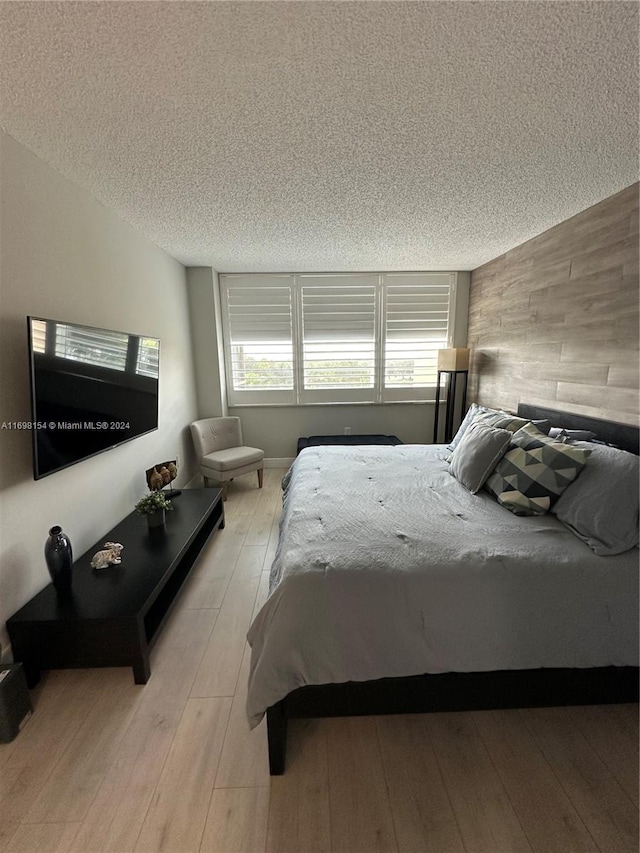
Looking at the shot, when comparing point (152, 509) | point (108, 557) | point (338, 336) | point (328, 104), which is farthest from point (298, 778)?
point (338, 336)

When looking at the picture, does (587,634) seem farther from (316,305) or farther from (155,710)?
(316,305)

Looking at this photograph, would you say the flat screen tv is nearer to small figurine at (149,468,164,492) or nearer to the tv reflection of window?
the tv reflection of window

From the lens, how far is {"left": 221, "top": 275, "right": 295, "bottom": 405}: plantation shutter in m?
4.10

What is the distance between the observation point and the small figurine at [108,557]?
181 centimetres

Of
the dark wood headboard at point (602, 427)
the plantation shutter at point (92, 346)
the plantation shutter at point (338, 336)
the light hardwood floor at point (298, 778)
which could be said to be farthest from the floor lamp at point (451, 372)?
the plantation shutter at point (92, 346)

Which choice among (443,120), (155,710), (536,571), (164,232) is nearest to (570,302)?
(443,120)

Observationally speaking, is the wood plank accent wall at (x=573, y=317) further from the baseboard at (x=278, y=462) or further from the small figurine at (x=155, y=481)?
the small figurine at (x=155, y=481)

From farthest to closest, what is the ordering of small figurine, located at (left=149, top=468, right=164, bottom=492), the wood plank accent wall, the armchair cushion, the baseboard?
the baseboard < the armchair cushion < small figurine, located at (left=149, top=468, right=164, bottom=492) < the wood plank accent wall

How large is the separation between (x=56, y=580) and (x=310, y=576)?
1.31m

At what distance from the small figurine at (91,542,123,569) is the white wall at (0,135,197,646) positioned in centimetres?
21

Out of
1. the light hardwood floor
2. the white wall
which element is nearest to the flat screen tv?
the white wall

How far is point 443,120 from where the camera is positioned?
4.79ft

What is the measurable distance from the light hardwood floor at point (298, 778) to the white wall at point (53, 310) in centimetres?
62

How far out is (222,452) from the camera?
375 cm
